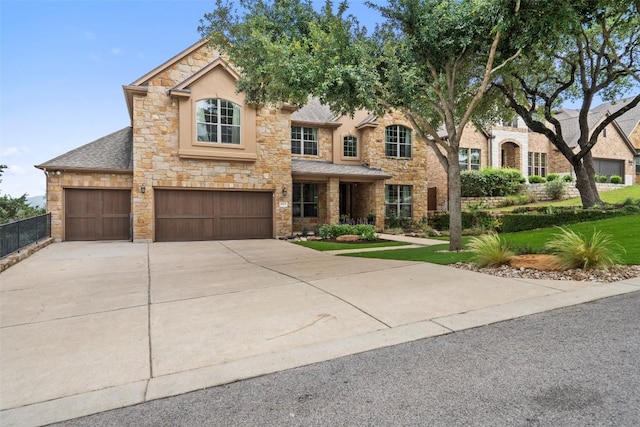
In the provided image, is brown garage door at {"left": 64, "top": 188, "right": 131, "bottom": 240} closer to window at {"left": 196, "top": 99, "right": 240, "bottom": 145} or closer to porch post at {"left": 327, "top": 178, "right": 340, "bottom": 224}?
window at {"left": 196, "top": 99, "right": 240, "bottom": 145}

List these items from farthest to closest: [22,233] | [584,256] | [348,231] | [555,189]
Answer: [555,189] < [348,231] < [22,233] < [584,256]

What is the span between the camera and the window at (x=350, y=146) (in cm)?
2114

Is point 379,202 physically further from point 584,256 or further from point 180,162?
point 584,256

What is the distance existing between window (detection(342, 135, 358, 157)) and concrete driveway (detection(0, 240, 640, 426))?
1359 centimetres

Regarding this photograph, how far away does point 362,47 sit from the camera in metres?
8.99

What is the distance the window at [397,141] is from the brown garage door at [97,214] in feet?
46.9

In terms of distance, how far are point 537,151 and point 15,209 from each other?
34.6 m

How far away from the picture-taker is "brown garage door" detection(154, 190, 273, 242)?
52.6 ft

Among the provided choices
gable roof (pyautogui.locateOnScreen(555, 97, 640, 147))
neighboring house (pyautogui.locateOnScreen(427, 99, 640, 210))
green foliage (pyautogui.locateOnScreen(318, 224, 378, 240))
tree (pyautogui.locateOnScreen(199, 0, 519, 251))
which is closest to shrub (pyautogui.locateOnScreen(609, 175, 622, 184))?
neighboring house (pyautogui.locateOnScreen(427, 99, 640, 210))

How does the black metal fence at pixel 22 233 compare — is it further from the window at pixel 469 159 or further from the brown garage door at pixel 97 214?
the window at pixel 469 159

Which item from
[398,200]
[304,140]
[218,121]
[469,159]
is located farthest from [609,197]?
[218,121]

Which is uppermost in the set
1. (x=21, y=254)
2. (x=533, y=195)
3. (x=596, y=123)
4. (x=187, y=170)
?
(x=596, y=123)

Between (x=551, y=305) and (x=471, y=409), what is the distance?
3.09 m

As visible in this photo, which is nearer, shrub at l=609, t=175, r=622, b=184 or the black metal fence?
the black metal fence
